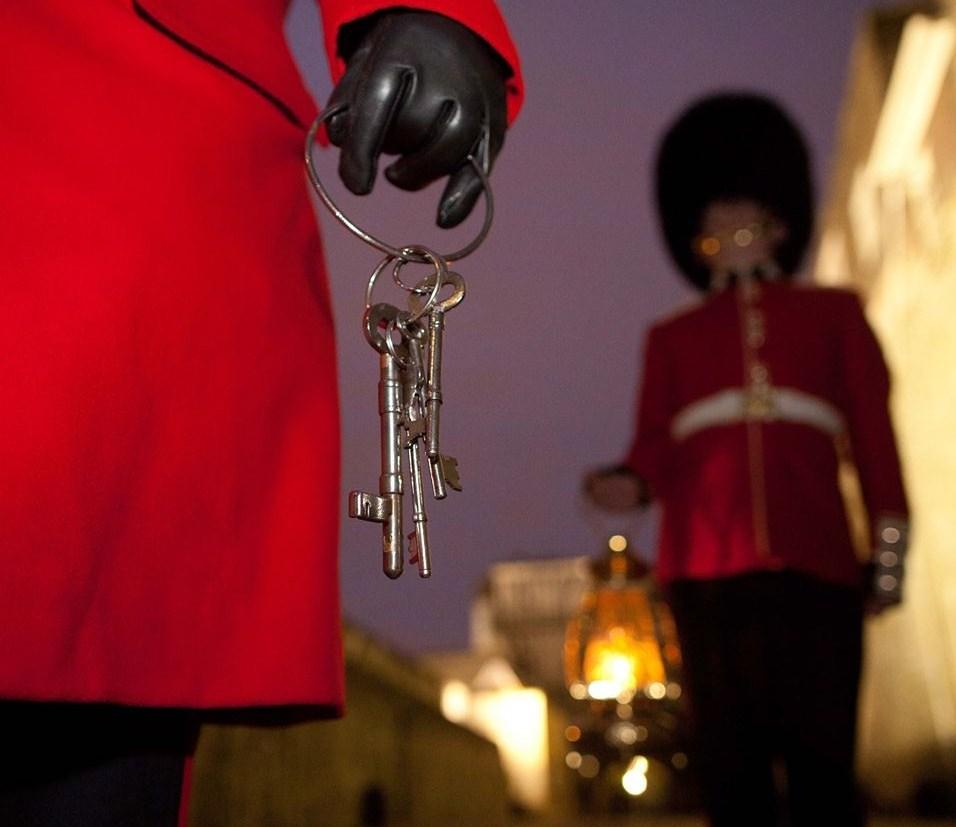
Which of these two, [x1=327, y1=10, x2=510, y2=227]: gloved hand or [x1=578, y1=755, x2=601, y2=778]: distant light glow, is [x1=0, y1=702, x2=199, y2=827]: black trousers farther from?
[x1=578, y1=755, x2=601, y2=778]: distant light glow

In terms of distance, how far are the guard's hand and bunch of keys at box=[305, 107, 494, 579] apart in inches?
57.9

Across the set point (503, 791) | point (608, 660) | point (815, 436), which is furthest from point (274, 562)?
point (503, 791)

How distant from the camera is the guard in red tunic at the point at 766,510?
1.95m

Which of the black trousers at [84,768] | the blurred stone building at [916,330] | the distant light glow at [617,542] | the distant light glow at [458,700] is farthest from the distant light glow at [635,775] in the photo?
the distant light glow at [458,700]

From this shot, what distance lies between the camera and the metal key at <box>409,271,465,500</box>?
77 cm

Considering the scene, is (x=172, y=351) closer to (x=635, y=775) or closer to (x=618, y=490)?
(x=618, y=490)

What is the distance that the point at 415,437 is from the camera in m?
0.79

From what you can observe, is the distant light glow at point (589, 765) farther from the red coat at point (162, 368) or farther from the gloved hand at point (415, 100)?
the gloved hand at point (415, 100)

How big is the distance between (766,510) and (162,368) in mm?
1569

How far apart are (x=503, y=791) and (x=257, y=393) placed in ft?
33.0

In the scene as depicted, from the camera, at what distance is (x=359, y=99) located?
0.81m

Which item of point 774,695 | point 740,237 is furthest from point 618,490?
point 740,237

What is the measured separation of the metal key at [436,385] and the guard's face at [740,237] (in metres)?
1.70

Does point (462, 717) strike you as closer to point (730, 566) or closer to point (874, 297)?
point (874, 297)
